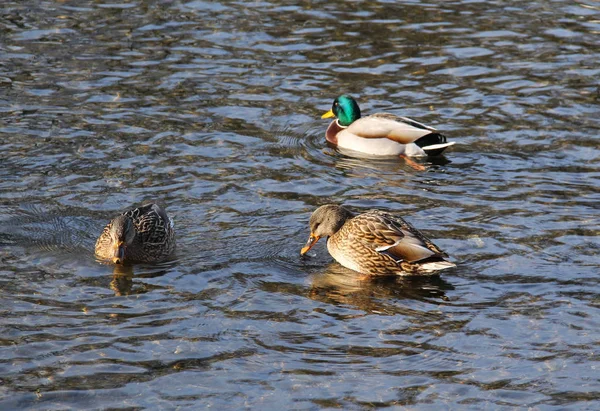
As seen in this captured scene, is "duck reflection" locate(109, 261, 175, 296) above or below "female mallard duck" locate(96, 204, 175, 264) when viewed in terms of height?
below

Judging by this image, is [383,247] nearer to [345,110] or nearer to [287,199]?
[287,199]

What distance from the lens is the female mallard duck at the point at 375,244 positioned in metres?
9.24

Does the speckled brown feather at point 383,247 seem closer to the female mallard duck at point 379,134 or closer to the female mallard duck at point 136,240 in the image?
the female mallard duck at point 136,240

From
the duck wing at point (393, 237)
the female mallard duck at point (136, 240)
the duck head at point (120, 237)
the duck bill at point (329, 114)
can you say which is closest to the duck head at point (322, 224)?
the duck wing at point (393, 237)

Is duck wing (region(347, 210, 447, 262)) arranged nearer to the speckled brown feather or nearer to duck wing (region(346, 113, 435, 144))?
the speckled brown feather

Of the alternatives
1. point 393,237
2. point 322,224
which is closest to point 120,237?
point 322,224

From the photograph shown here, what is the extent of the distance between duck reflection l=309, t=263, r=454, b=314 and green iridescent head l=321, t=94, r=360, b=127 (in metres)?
4.09

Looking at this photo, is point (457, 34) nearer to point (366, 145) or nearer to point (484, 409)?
point (366, 145)

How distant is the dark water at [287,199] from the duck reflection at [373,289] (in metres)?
0.03

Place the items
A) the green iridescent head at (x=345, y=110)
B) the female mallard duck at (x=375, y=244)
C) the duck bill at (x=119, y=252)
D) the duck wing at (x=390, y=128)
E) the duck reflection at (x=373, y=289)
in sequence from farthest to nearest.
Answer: the green iridescent head at (x=345, y=110) < the duck wing at (x=390, y=128) < the duck bill at (x=119, y=252) < the female mallard duck at (x=375, y=244) < the duck reflection at (x=373, y=289)

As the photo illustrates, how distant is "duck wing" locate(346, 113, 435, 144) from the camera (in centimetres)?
1276

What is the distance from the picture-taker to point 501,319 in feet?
27.6

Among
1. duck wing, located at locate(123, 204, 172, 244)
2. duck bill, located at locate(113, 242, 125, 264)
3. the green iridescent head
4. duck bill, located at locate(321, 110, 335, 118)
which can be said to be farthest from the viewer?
duck bill, located at locate(321, 110, 335, 118)

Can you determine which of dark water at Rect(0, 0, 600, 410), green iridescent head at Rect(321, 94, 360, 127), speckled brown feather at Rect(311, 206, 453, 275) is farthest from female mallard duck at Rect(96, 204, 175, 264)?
green iridescent head at Rect(321, 94, 360, 127)
